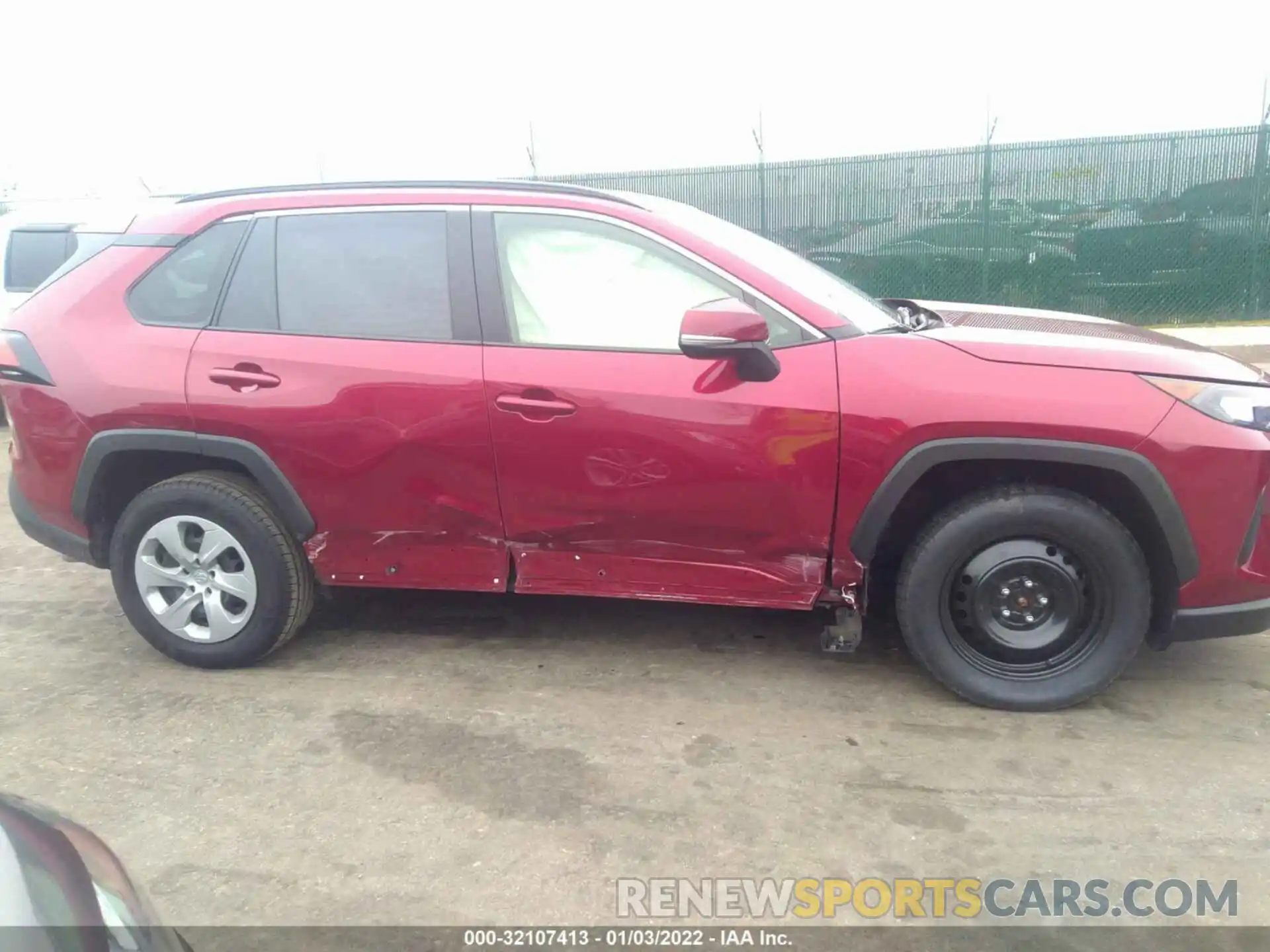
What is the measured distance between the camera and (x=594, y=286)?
3.39 meters

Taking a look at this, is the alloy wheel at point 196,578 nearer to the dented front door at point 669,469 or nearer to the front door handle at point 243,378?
the front door handle at point 243,378

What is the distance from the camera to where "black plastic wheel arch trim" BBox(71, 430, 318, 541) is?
11.5 feet

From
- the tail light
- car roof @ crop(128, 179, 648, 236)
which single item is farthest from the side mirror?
the tail light

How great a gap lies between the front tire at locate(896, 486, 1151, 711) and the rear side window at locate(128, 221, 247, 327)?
107 inches

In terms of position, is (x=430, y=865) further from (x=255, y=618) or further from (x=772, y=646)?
(x=772, y=646)

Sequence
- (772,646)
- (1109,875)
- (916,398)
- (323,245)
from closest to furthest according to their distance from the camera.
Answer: (1109,875) → (916,398) → (323,245) → (772,646)

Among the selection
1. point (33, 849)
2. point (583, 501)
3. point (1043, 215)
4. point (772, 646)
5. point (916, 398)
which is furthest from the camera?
point (1043, 215)

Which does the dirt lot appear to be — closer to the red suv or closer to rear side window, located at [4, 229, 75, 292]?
the red suv

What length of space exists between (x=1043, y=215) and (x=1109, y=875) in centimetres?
1125

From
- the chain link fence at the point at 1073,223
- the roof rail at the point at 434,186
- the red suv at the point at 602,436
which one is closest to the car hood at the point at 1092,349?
the red suv at the point at 602,436

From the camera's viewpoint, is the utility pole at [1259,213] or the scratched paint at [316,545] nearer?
the scratched paint at [316,545]

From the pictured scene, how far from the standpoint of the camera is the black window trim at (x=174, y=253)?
11.9ft

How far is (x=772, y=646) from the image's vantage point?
3.85 metres

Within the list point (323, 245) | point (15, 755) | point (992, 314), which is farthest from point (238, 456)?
point (992, 314)
